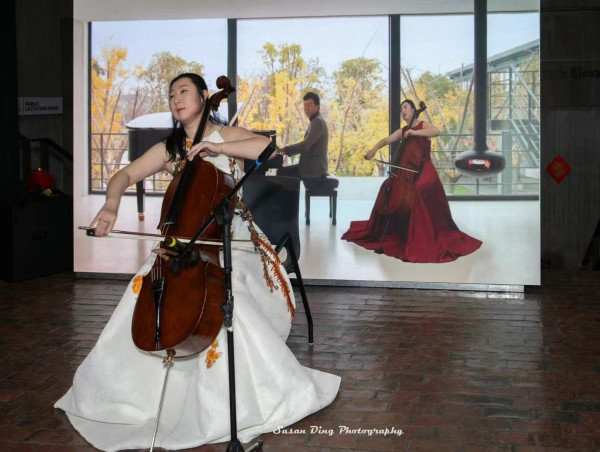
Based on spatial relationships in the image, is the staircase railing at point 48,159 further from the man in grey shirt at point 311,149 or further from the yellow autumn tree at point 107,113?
the man in grey shirt at point 311,149

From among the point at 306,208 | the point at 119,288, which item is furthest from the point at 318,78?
the point at 119,288

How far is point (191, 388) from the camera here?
3.48 m

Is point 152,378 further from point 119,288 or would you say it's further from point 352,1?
point 352,1

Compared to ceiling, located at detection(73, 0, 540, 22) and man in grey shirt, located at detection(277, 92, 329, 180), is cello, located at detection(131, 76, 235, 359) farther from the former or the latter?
ceiling, located at detection(73, 0, 540, 22)

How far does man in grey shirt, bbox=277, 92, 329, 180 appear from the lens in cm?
652

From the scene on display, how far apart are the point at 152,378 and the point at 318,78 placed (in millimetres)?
3452

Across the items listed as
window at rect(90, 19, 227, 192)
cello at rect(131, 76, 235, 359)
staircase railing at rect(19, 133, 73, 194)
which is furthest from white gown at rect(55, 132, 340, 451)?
staircase railing at rect(19, 133, 73, 194)

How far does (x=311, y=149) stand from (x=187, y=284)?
3569mm

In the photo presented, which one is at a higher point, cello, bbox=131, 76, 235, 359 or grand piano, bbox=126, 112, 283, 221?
grand piano, bbox=126, 112, 283, 221

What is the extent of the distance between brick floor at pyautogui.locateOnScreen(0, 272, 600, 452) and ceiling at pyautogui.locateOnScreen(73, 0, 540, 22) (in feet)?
6.52

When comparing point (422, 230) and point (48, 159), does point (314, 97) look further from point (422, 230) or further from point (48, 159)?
point (48, 159)

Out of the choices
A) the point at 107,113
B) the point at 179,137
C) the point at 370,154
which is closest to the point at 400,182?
the point at 370,154

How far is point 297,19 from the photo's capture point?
6.49 m

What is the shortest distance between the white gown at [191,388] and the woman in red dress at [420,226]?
9.84ft
